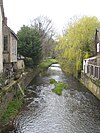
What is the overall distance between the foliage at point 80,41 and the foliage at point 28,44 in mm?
5573

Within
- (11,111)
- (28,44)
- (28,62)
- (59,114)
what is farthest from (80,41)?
(11,111)

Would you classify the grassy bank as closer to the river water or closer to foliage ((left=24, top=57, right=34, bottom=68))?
the river water

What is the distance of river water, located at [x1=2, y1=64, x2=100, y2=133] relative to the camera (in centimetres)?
1769

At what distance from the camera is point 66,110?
22703 millimetres

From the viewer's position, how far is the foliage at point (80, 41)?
4481 cm

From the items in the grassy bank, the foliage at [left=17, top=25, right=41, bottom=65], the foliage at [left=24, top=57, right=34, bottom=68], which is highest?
the foliage at [left=17, top=25, right=41, bottom=65]

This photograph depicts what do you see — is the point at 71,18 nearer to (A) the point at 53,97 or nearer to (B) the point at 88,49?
(B) the point at 88,49

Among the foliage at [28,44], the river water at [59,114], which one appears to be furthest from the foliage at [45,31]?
the river water at [59,114]

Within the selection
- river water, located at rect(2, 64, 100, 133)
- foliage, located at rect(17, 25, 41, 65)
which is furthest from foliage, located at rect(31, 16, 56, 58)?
river water, located at rect(2, 64, 100, 133)

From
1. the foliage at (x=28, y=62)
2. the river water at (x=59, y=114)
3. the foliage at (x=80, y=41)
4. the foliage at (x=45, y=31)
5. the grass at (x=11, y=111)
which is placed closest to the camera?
the grass at (x=11, y=111)

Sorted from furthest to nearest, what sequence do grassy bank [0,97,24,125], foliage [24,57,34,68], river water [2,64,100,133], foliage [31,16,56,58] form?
foliage [31,16,56,58] < foliage [24,57,34,68] < river water [2,64,100,133] < grassy bank [0,97,24,125]

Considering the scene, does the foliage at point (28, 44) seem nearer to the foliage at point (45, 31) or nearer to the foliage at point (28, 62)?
the foliage at point (28, 62)

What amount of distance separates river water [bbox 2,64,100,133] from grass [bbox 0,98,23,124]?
0.51m

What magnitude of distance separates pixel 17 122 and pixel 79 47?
2803cm
